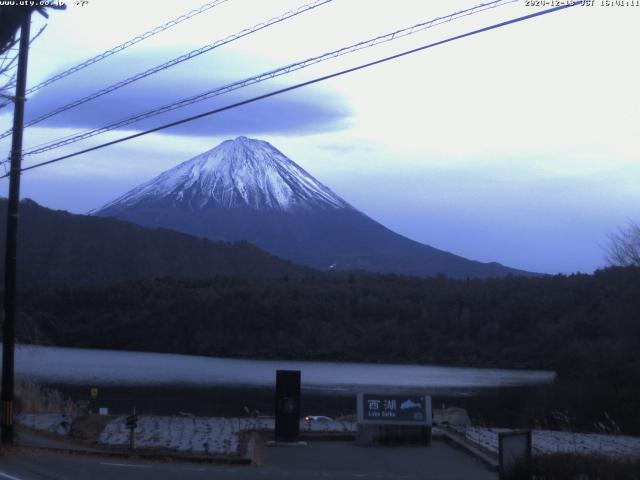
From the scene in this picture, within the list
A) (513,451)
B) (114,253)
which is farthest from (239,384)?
(114,253)

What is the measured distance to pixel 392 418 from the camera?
771 inches

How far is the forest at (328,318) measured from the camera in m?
76.8

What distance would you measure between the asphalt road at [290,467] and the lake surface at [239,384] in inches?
591

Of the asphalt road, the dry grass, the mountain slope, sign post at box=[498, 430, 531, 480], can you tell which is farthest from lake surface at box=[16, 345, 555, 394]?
the mountain slope

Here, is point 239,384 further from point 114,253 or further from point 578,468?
point 114,253

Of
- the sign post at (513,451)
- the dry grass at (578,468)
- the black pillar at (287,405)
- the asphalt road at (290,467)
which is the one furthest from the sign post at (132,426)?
the dry grass at (578,468)

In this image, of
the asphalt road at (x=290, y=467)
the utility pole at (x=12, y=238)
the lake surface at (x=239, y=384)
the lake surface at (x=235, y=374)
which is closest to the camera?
the asphalt road at (x=290, y=467)

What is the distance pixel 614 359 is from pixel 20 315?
23929 millimetres

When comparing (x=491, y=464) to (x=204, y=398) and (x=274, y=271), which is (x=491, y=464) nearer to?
(x=204, y=398)

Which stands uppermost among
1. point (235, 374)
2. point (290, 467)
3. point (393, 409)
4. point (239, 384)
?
point (393, 409)

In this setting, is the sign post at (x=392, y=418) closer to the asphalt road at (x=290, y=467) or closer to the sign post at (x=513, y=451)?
the asphalt road at (x=290, y=467)

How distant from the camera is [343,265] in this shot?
172 m

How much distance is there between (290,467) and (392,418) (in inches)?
140

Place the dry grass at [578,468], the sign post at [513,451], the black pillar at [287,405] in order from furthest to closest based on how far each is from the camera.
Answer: the black pillar at [287,405] < the sign post at [513,451] < the dry grass at [578,468]
